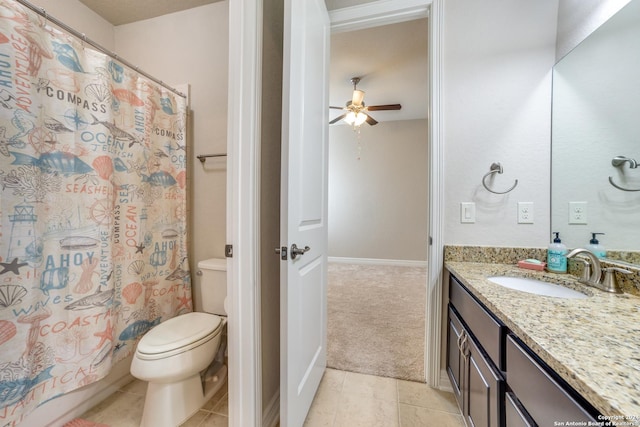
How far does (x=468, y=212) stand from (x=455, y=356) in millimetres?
815

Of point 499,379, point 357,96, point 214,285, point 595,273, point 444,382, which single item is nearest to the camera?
point 499,379

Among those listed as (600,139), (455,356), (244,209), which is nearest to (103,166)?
(244,209)

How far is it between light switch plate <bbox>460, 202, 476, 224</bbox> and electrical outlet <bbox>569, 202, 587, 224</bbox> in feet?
1.43

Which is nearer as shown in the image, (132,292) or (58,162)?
(58,162)

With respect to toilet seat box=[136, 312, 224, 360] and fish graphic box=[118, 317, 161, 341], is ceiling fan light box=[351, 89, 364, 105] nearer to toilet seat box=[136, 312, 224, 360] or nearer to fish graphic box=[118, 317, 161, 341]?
toilet seat box=[136, 312, 224, 360]

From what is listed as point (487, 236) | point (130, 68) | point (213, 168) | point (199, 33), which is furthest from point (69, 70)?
point (487, 236)

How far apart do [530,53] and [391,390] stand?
7.08 feet

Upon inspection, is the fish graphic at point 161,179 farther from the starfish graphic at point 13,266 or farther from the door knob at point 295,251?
the door knob at point 295,251

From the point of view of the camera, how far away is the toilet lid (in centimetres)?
112

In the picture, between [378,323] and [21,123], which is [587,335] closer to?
[378,323]

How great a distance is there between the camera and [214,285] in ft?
5.18

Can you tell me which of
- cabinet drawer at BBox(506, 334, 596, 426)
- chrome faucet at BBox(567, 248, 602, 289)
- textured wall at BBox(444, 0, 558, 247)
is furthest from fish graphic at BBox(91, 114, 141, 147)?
chrome faucet at BBox(567, 248, 602, 289)

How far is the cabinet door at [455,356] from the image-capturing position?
1.19 m

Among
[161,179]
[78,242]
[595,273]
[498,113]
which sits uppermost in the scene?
[498,113]
